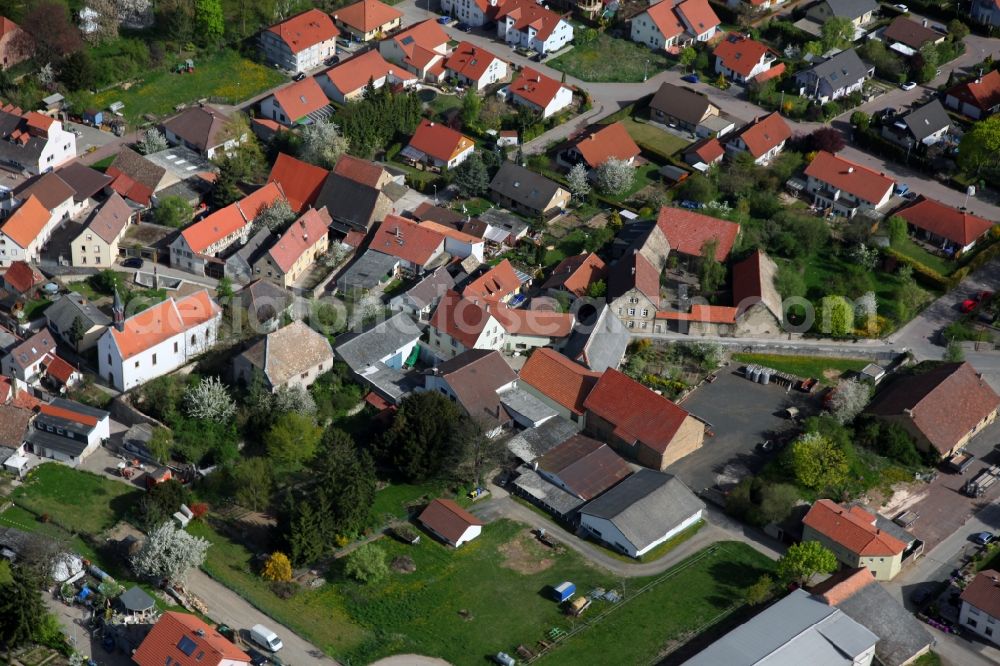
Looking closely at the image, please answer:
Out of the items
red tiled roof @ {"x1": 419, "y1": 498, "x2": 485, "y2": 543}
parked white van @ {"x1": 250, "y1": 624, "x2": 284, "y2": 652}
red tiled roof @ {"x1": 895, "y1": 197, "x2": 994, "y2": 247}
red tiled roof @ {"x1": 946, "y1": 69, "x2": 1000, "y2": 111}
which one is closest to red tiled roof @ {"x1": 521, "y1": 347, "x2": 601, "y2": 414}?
red tiled roof @ {"x1": 419, "y1": 498, "x2": 485, "y2": 543}

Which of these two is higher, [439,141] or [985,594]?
[985,594]

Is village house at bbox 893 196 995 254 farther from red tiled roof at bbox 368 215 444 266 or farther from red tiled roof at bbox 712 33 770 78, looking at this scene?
red tiled roof at bbox 368 215 444 266

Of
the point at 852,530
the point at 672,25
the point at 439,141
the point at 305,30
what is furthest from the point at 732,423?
the point at 305,30

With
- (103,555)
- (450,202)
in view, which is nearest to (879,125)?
(450,202)

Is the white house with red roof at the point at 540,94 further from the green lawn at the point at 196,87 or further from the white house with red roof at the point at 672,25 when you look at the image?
Result: the green lawn at the point at 196,87

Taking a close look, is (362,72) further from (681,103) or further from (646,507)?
(646,507)

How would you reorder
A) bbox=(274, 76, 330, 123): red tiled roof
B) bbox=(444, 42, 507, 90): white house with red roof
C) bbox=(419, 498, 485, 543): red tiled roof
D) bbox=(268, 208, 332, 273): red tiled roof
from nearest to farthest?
bbox=(419, 498, 485, 543): red tiled roof
bbox=(268, 208, 332, 273): red tiled roof
bbox=(274, 76, 330, 123): red tiled roof
bbox=(444, 42, 507, 90): white house with red roof

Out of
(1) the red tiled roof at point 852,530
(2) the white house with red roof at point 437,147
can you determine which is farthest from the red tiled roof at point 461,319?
(1) the red tiled roof at point 852,530
